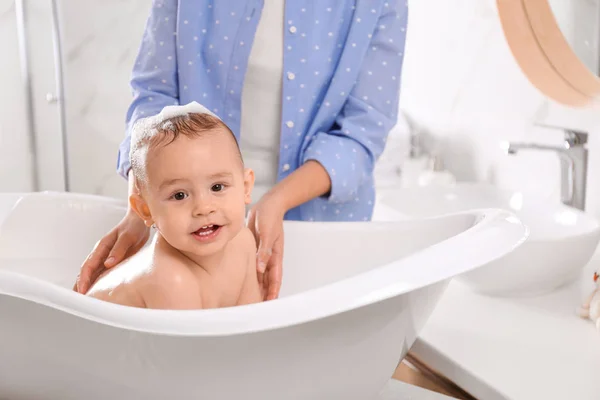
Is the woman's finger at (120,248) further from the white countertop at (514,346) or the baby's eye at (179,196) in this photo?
the white countertop at (514,346)

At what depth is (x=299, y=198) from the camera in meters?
1.19

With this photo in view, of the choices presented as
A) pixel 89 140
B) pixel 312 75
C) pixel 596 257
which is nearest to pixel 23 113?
pixel 89 140

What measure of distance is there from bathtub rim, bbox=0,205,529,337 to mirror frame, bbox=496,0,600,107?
3.21 feet

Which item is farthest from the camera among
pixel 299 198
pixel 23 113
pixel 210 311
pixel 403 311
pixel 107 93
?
pixel 107 93

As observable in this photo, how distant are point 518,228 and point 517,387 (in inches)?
12.6

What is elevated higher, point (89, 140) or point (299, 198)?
point (299, 198)

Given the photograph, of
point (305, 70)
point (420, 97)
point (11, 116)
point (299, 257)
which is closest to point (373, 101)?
point (305, 70)

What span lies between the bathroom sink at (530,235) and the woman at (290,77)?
1.08 feet

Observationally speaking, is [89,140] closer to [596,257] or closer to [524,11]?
[524,11]

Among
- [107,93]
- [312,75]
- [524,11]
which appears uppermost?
[524,11]

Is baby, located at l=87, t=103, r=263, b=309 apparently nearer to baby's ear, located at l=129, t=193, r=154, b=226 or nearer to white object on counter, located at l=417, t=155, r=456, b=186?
baby's ear, located at l=129, t=193, r=154, b=226

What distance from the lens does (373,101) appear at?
1.31 meters

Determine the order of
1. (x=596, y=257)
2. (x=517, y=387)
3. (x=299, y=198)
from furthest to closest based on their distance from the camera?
(x=596, y=257), (x=299, y=198), (x=517, y=387)

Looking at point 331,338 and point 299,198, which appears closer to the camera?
point 331,338
